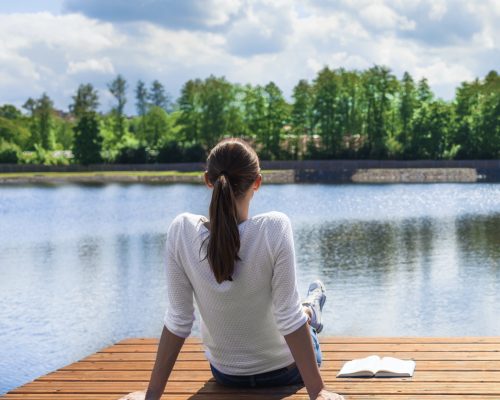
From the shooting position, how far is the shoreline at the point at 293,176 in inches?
2031

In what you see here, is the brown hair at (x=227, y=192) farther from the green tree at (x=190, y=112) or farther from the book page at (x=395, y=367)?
the green tree at (x=190, y=112)

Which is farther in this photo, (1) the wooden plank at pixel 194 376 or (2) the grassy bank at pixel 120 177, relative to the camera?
(2) the grassy bank at pixel 120 177

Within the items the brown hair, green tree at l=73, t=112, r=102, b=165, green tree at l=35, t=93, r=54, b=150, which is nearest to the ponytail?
the brown hair

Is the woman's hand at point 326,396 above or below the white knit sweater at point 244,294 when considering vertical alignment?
below

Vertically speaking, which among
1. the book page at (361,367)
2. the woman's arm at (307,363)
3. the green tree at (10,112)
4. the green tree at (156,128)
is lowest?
the book page at (361,367)

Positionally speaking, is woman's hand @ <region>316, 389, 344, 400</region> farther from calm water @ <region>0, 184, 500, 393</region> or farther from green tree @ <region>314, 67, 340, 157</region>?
green tree @ <region>314, 67, 340, 157</region>

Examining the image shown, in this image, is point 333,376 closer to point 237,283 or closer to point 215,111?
point 237,283

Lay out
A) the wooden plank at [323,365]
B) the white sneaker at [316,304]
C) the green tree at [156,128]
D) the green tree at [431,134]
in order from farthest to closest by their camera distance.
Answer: the green tree at [156,128], the green tree at [431,134], the wooden plank at [323,365], the white sneaker at [316,304]

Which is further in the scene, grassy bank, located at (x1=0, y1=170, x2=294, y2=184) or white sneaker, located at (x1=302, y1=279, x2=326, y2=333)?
grassy bank, located at (x1=0, y1=170, x2=294, y2=184)

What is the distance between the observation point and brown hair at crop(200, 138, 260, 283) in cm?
324

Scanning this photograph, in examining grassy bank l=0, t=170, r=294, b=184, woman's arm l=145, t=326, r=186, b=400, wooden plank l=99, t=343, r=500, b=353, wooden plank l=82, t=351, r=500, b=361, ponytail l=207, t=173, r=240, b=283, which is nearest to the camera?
A: ponytail l=207, t=173, r=240, b=283

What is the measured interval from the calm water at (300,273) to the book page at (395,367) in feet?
16.1

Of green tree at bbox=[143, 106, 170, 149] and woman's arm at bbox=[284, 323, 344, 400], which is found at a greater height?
green tree at bbox=[143, 106, 170, 149]

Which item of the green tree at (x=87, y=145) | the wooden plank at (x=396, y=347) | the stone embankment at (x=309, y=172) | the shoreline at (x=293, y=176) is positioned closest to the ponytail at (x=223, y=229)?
the wooden plank at (x=396, y=347)
